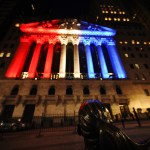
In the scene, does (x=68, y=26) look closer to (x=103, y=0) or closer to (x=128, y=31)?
(x=128, y=31)

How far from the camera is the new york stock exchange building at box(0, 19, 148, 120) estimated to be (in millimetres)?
22359

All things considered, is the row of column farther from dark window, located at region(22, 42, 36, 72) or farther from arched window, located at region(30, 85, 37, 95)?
arched window, located at region(30, 85, 37, 95)

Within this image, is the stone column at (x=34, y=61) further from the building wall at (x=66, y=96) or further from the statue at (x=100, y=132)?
the statue at (x=100, y=132)

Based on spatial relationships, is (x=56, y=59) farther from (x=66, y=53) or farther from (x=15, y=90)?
(x=15, y=90)

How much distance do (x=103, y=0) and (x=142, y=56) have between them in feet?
192

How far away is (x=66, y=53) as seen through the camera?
34406 millimetres

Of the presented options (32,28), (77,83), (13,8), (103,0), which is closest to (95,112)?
(77,83)

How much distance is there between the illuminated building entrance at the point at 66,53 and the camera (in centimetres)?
2803

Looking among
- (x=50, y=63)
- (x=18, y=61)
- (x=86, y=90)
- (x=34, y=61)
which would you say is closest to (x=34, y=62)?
(x=34, y=61)

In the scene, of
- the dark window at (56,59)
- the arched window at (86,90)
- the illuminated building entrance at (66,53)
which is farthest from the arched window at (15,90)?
the arched window at (86,90)

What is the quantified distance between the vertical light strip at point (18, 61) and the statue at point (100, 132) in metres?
27.3

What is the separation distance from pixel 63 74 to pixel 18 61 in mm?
12035

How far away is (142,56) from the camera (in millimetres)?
34969

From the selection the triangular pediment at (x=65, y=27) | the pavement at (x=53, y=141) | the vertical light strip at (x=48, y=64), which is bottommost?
the pavement at (x=53, y=141)
